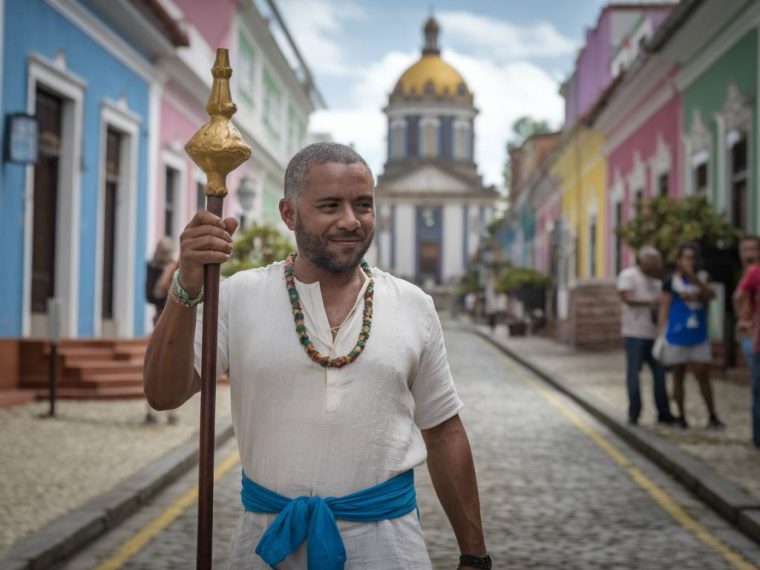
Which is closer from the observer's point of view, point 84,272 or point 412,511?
point 412,511

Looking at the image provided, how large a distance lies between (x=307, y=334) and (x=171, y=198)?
19041 millimetres

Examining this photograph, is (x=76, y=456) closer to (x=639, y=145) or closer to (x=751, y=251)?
(x=751, y=251)

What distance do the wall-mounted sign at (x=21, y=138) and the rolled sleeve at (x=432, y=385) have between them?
1024 centimetres

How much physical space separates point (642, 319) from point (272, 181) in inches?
953

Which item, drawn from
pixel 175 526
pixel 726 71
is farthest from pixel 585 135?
pixel 175 526

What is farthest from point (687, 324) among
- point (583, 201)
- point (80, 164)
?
point (583, 201)

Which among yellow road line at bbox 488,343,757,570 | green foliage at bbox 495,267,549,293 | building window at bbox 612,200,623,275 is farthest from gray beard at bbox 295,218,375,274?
green foliage at bbox 495,267,549,293

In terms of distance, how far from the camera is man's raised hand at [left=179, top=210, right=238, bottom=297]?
2.54 meters

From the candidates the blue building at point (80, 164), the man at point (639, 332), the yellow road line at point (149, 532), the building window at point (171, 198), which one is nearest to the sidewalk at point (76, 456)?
the yellow road line at point (149, 532)

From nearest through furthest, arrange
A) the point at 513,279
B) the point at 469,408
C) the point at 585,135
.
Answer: the point at 469,408, the point at 585,135, the point at 513,279

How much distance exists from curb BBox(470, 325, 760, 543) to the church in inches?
2944

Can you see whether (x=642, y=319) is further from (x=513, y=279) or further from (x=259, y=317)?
(x=513, y=279)

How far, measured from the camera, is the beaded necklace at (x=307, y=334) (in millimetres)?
2672

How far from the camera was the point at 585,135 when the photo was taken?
106 ft
